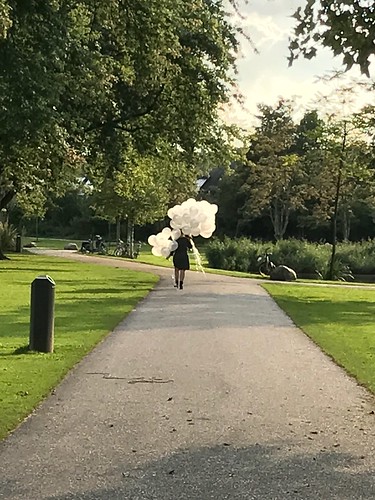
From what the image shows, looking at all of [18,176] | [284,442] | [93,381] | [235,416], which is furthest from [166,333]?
[18,176]

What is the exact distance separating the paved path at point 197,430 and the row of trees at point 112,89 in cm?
462

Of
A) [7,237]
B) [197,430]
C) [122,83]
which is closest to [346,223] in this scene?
[7,237]

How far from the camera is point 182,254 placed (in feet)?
81.0

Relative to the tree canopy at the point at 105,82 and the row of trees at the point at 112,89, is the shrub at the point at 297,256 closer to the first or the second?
the row of trees at the point at 112,89

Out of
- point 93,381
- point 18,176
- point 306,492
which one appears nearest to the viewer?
point 306,492

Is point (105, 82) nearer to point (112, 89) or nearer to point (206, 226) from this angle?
point (112, 89)

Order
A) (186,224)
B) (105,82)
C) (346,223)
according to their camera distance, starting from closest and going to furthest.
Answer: (105,82)
(186,224)
(346,223)

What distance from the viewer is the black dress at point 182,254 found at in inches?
970

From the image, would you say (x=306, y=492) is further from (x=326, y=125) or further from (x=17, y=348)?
(x=326, y=125)

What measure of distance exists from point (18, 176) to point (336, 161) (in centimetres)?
1270

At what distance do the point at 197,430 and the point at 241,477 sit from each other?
1.44 metres

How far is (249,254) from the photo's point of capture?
46188 mm

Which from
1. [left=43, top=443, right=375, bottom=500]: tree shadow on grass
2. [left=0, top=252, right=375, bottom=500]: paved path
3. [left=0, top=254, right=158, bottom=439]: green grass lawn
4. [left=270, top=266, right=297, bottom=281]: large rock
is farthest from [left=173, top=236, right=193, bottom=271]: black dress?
[left=43, top=443, right=375, bottom=500]: tree shadow on grass

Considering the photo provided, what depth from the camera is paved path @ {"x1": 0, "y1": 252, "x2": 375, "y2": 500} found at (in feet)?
18.0
